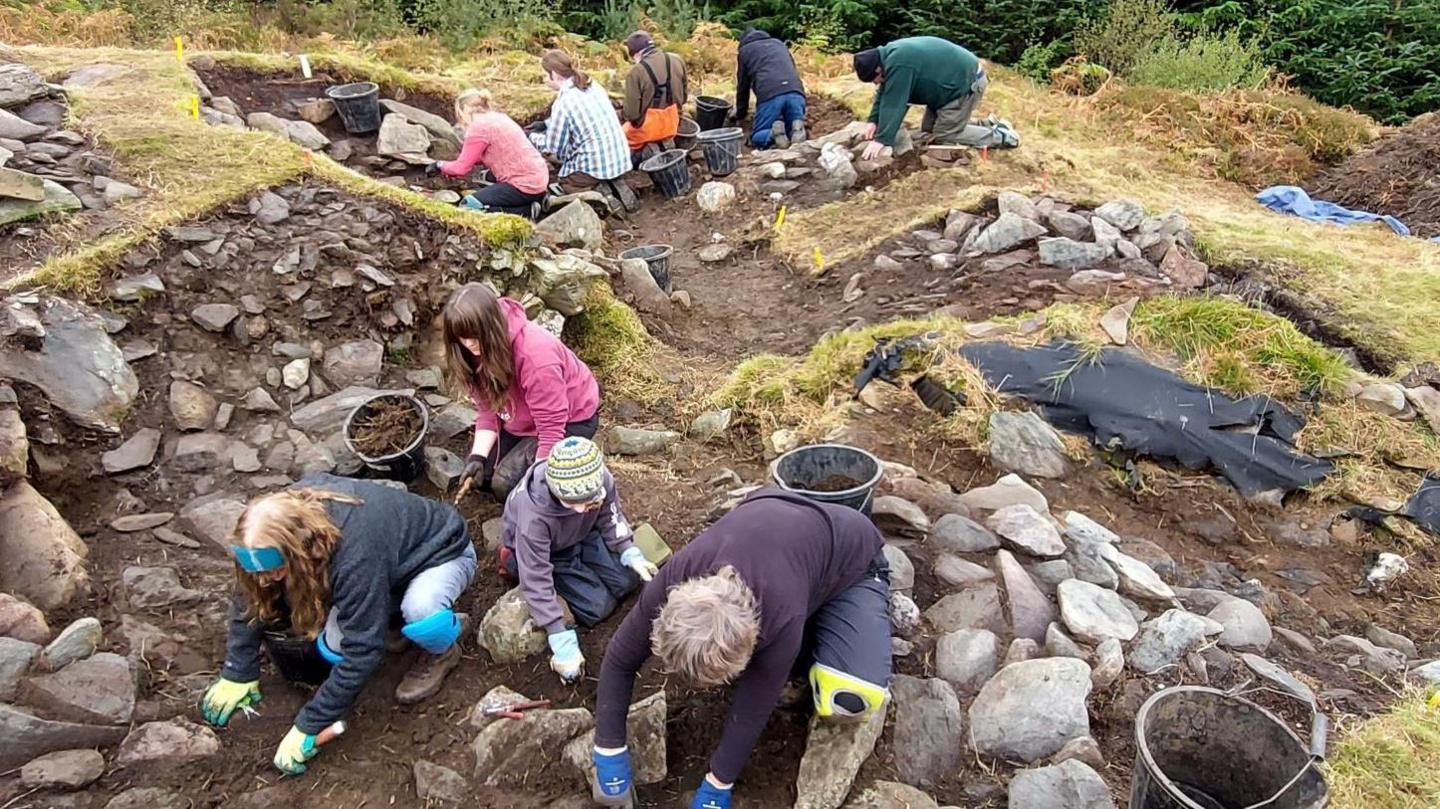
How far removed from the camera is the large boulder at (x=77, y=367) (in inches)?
160

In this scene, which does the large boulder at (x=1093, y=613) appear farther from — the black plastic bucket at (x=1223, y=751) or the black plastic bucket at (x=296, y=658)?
the black plastic bucket at (x=296, y=658)

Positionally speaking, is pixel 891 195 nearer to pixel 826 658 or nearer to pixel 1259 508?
pixel 1259 508

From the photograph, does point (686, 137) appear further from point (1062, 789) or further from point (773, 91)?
point (1062, 789)

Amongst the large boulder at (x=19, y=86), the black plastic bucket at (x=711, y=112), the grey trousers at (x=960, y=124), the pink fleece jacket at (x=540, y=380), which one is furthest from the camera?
the black plastic bucket at (x=711, y=112)

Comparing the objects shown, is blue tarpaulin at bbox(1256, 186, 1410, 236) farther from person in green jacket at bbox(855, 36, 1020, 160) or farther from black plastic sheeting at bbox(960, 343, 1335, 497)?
black plastic sheeting at bbox(960, 343, 1335, 497)

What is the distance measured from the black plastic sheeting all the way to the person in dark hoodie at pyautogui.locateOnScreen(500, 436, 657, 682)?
253 centimetres

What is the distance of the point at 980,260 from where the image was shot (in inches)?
267

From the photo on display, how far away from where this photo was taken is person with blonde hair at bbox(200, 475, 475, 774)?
2961mm

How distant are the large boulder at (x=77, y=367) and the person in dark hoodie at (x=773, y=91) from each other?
23.0 ft

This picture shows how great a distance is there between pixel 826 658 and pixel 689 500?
1.61 metres

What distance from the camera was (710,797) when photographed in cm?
293

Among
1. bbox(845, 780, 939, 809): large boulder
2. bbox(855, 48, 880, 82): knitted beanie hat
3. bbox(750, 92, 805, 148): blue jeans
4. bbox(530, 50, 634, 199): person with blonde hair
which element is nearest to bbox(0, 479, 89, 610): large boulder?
bbox(845, 780, 939, 809): large boulder

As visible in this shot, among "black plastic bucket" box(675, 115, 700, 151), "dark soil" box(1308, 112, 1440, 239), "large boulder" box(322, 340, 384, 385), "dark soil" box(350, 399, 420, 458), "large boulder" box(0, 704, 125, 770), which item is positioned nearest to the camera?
"large boulder" box(0, 704, 125, 770)

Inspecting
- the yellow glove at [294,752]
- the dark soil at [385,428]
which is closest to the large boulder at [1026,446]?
the dark soil at [385,428]
